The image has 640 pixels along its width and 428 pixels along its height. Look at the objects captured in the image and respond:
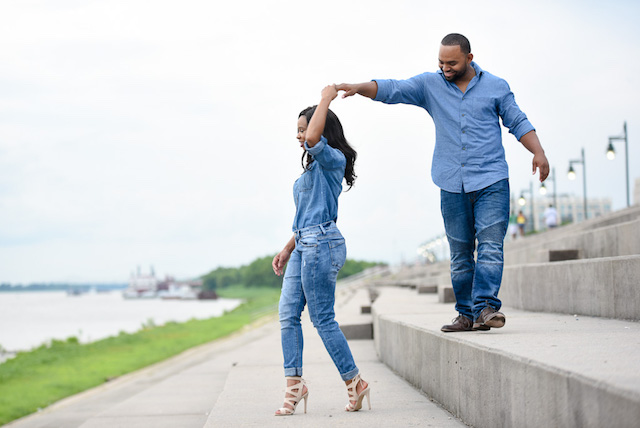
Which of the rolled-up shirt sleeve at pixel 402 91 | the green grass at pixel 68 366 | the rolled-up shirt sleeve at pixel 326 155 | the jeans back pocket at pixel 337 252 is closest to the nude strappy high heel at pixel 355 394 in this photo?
the jeans back pocket at pixel 337 252

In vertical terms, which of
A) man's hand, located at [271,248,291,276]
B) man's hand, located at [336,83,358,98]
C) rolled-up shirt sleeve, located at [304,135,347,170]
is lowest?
man's hand, located at [271,248,291,276]

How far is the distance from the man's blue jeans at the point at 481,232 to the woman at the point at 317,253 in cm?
79

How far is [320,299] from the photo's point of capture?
13.0ft

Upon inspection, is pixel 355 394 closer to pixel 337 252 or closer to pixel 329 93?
pixel 337 252

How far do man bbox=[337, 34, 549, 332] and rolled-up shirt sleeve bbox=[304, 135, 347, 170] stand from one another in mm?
449

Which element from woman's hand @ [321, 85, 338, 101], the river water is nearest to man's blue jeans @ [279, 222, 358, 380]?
woman's hand @ [321, 85, 338, 101]

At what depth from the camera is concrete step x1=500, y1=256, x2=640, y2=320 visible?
471 centimetres

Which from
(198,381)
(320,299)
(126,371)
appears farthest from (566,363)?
(126,371)

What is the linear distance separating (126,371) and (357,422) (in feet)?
62.0

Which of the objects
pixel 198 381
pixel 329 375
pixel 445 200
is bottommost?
pixel 198 381

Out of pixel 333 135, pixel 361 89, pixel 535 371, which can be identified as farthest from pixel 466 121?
pixel 535 371

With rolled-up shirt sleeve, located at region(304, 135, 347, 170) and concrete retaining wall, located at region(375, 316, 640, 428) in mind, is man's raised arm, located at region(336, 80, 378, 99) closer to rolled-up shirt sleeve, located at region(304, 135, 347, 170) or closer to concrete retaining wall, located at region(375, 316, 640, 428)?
rolled-up shirt sleeve, located at region(304, 135, 347, 170)

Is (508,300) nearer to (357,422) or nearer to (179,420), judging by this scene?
(179,420)

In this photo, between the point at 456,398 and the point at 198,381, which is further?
the point at 198,381
